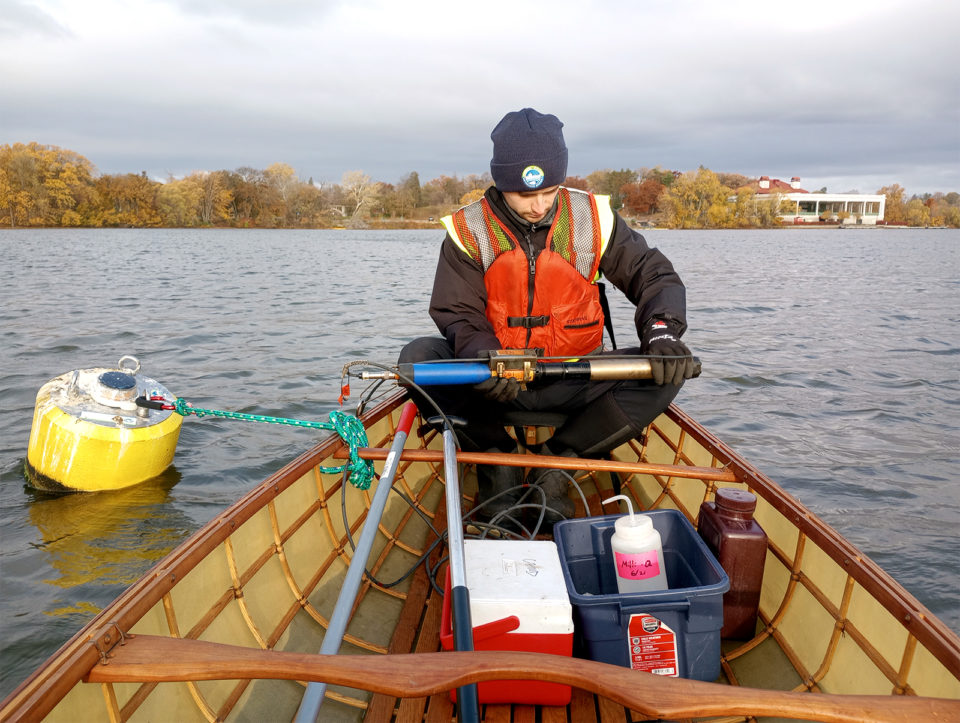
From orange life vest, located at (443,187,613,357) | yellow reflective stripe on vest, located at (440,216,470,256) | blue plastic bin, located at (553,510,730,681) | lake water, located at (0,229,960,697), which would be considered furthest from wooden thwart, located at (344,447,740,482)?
lake water, located at (0,229,960,697)

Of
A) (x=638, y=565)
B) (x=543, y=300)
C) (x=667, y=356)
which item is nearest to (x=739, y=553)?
(x=638, y=565)

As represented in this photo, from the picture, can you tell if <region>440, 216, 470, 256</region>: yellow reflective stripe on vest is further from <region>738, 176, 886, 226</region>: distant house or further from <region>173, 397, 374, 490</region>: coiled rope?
<region>738, 176, 886, 226</region>: distant house

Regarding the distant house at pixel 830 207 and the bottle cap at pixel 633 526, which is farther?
the distant house at pixel 830 207

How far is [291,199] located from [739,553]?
101m

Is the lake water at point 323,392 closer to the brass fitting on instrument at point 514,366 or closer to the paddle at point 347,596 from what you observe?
the paddle at point 347,596

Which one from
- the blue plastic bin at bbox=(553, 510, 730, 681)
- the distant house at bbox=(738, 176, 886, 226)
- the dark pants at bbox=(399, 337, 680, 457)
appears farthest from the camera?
the distant house at bbox=(738, 176, 886, 226)

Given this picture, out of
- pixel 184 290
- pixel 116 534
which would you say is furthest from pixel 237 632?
pixel 184 290

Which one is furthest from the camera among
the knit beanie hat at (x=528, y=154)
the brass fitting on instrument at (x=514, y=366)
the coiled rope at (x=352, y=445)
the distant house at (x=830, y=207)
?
the distant house at (x=830, y=207)

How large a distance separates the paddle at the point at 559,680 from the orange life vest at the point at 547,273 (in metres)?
2.50

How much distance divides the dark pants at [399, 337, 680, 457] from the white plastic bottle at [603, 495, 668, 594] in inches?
39.5

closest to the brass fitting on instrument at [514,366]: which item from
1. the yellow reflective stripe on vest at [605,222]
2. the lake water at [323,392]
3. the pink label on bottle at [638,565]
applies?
the pink label on bottle at [638,565]

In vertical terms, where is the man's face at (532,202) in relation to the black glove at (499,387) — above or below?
above

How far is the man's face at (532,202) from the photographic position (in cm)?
367

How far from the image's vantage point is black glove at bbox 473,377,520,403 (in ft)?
10.5
